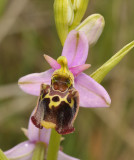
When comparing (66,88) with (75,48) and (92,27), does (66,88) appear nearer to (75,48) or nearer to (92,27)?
(75,48)

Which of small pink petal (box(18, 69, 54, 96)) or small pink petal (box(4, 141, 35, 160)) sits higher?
small pink petal (box(18, 69, 54, 96))

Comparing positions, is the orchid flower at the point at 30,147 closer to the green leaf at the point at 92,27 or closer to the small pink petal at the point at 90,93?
the small pink petal at the point at 90,93

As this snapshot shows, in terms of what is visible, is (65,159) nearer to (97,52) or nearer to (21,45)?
(97,52)

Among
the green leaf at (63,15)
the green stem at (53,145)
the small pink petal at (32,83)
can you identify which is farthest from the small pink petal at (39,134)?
the green leaf at (63,15)

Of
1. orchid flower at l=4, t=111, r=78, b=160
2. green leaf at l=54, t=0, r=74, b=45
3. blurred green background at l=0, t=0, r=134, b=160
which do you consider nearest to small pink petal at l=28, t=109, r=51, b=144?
orchid flower at l=4, t=111, r=78, b=160

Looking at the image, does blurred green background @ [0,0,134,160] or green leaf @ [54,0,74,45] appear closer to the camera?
green leaf @ [54,0,74,45]

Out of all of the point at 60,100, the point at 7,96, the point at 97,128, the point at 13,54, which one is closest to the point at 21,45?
the point at 13,54

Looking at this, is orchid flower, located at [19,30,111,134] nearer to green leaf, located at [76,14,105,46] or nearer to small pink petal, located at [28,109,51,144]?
green leaf, located at [76,14,105,46]
